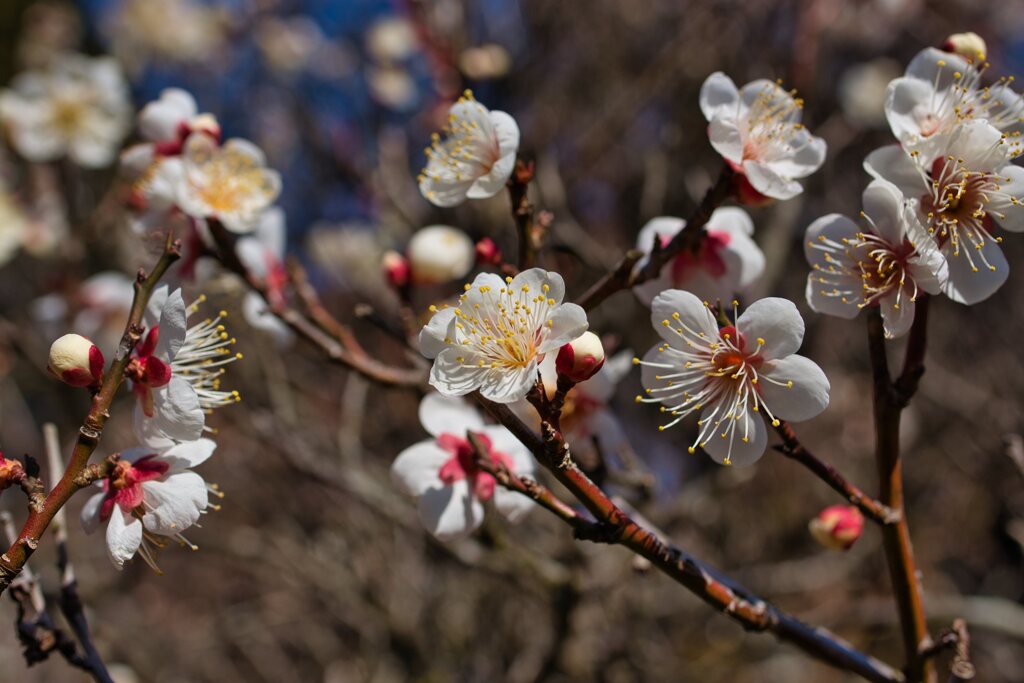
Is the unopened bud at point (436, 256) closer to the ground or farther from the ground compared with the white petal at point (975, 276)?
closer to the ground

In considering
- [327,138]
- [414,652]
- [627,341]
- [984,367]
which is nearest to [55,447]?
[414,652]

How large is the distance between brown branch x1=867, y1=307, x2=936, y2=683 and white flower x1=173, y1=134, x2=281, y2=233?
3.69 feet

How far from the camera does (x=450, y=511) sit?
1.24 meters

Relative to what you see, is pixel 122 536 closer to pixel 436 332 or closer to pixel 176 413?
pixel 176 413

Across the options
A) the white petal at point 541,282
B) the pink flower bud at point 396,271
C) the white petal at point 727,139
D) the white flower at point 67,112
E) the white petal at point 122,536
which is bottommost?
the white flower at point 67,112

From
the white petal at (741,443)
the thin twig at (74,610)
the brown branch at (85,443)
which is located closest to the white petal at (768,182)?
the white petal at (741,443)

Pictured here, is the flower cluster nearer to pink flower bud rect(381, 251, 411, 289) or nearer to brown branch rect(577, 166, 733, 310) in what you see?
brown branch rect(577, 166, 733, 310)

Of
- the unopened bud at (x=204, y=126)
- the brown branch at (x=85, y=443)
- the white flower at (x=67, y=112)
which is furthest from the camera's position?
the white flower at (x=67, y=112)

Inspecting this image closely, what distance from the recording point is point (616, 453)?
Result: 1.54 metres

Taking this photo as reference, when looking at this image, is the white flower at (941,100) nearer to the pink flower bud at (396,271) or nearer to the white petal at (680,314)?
the white petal at (680,314)

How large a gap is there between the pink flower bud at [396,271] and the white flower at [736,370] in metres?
0.66

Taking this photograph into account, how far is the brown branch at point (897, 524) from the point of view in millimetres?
1112

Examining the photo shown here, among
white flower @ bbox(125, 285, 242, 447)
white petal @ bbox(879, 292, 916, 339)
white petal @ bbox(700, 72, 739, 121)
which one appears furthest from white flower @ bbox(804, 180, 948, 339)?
white flower @ bbox(125, 285, 242, 447)

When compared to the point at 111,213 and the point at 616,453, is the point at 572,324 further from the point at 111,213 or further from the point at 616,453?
the point at 111,213
